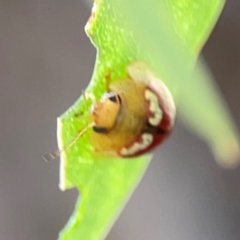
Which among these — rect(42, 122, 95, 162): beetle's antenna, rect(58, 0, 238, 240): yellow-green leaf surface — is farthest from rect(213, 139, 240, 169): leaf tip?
rect(42, 122, 95, 162): beetle's antenna

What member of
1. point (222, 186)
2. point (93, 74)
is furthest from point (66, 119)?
point (222, 186)

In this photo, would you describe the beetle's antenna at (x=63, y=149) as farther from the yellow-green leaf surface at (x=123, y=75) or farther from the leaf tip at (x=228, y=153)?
the leaf tip at (x=228, y=153)

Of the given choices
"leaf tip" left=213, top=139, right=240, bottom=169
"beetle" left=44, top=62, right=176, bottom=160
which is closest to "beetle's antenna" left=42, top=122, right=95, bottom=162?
"beetle" left=44, top=62, right=176, bottom=160

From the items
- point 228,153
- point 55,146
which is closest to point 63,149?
point 55,146

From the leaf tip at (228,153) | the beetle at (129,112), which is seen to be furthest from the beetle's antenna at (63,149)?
the leaf tip at (228,153)

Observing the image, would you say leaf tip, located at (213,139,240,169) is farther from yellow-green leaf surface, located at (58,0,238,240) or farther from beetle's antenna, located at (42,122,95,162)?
beetle's antenna, located at (42,122,95,162)

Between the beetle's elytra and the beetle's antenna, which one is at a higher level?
the beetle's elytra

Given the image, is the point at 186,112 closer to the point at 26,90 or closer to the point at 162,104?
the point at 162,104

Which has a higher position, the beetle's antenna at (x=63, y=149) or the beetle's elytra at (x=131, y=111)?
the beetle's elytra at (x=131, y=111)
